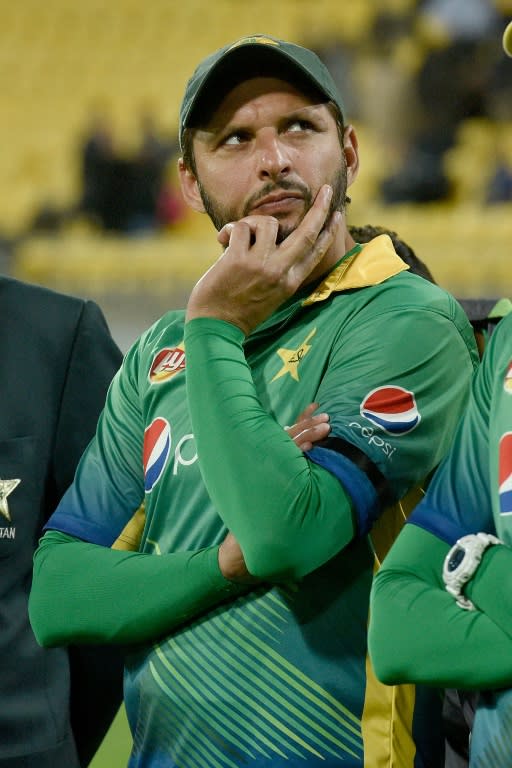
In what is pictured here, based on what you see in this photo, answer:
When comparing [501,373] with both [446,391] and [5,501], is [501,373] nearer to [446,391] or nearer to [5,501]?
[446,391]

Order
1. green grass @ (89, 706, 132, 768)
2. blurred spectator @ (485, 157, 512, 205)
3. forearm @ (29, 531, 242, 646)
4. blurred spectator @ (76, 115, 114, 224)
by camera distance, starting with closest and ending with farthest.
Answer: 1. forearm @ (29, 531, 242, 646)
2. green grass @ (89, 706, 132, 768)
3. blurred spectator @ (485, 157, 512, 205)
4. blurred spectator @ (76, 115, 114, 224)

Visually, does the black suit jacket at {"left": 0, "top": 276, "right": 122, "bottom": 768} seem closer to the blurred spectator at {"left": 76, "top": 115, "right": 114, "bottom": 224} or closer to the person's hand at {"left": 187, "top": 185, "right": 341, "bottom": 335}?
the person's hand at {"left": 187, "top": 185, "right": 341, "bottom": 335}

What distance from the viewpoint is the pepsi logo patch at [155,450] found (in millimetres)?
1543

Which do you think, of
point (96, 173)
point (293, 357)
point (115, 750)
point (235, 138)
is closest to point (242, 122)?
point (235, 138)

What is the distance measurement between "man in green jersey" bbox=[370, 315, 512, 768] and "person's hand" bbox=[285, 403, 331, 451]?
0.15 metres

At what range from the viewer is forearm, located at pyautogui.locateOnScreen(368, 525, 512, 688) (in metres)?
1.15

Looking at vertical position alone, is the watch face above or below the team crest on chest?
below

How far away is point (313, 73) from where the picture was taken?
1576mm

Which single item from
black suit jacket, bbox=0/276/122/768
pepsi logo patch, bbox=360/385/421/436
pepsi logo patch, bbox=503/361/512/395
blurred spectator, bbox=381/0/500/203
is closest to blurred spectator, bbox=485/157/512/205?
blurred spectator, bbox=381/0/500/203

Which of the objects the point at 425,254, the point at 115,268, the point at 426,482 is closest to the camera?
the point at 426,482

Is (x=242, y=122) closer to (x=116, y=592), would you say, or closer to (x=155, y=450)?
(x=155, y=450)

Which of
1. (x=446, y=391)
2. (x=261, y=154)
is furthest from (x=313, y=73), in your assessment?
(x=446, y=391)

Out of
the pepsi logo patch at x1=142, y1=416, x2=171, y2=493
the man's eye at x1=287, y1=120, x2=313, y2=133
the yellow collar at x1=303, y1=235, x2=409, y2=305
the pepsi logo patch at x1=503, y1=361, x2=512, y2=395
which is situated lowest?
the pepsi logo patch at x1=142, y1=416, x2=171, y2=493

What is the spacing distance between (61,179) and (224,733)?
307 inches
